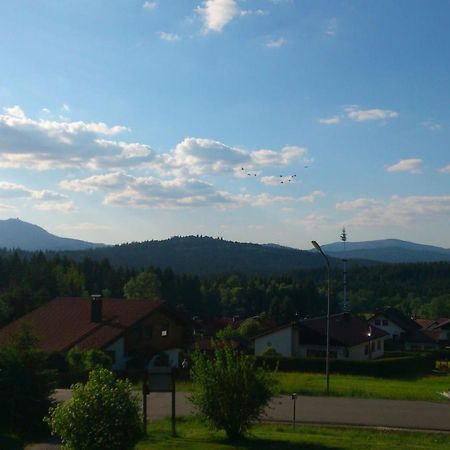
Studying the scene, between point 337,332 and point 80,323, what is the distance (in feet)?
72.8

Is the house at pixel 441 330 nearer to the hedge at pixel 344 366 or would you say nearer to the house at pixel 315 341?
the house at pixel 315 341

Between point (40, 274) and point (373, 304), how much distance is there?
261 ft

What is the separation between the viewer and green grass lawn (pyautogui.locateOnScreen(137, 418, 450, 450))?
54.4 feet

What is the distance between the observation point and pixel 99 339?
3897 centimetres

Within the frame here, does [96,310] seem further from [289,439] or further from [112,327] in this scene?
[289,439]

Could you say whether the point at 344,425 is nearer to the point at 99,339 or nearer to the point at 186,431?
the point at 186,431

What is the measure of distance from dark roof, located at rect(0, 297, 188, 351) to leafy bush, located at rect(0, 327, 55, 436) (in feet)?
59.7

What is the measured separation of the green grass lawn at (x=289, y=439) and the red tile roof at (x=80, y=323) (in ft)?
60.2

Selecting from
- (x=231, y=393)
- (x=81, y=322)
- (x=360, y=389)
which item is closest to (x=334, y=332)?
(x=360, y=389)

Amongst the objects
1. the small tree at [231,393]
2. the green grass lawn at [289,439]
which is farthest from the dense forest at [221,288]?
the small tree at [231,393]

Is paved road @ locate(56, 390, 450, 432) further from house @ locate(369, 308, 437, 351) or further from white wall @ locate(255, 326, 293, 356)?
house @ locate(369, 308, 437, 351)

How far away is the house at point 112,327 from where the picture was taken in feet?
129

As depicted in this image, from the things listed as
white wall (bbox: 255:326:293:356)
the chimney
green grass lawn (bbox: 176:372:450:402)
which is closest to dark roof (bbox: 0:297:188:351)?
the chimney

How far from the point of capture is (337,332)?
5431 cm
